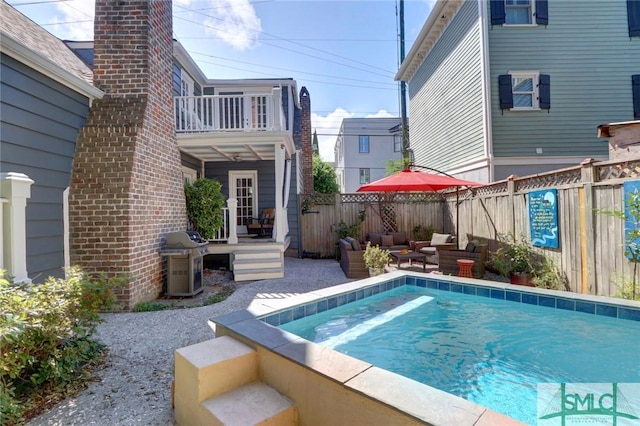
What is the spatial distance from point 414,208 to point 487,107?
373 cm

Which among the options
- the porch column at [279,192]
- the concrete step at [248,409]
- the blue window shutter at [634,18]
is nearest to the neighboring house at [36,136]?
the concrete step at [248,409]

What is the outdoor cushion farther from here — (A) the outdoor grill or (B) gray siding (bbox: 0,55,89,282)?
(B) gray siding (bbox: 0,55,89,282)

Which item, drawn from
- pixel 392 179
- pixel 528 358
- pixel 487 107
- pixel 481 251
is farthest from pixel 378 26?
pixel 528 358

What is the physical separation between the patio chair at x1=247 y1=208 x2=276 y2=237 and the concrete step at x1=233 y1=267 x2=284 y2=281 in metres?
2.91

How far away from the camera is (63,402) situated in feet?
8.55

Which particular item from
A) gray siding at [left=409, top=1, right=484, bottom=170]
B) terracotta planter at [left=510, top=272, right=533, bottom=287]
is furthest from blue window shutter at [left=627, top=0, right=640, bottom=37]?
terracotta planter at [left=510, top=272, right=533, bottom=287]

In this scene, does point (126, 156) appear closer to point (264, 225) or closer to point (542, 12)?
point (264, 225)

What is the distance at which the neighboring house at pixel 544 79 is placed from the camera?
368 inches

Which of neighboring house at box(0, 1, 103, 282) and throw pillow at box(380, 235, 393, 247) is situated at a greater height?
neighboring house at box(0, 1, 103, 282)

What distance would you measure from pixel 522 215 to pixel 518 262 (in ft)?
3.21

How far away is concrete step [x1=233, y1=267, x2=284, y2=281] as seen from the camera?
7488 millimetres

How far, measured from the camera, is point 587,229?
16.2ft

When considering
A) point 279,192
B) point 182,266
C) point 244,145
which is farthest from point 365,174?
point 182,266

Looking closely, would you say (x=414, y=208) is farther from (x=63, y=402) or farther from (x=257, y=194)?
(x=63, y=402)
